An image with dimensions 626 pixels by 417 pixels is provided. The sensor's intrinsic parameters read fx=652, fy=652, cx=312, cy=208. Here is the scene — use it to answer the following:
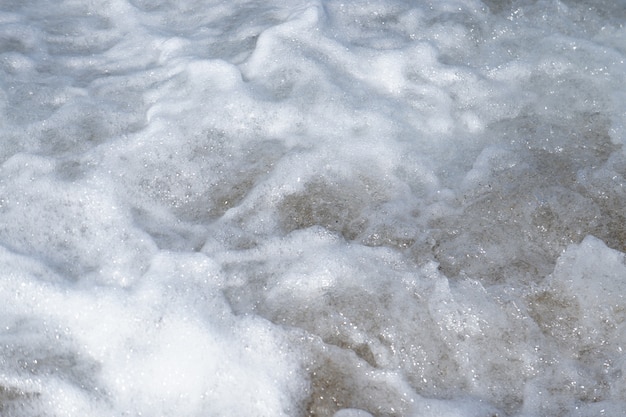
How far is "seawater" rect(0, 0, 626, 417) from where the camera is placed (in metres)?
1.93

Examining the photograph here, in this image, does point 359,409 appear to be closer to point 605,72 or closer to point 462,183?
point 462,183

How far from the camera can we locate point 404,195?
2.58 metres

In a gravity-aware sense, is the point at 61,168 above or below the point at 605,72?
below

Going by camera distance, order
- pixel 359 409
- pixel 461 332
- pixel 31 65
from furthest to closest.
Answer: pixel 31 65, pixel 461 332, pixel 359 409

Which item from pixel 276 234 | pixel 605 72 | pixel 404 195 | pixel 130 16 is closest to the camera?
pixel 276 234

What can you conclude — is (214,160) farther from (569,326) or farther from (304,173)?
→ (569,326)

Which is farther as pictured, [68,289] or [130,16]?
[130,16]

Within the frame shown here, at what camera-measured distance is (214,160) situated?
8.98 feet

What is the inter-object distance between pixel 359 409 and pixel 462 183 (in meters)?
1.13


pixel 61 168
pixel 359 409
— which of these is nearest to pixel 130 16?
pixel 61 168

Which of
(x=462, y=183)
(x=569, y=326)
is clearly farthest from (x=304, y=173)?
(x=569, y=326)

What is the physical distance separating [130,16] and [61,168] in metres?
1.50

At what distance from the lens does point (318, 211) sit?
2506 millimetres

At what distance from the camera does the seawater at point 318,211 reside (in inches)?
75.9
